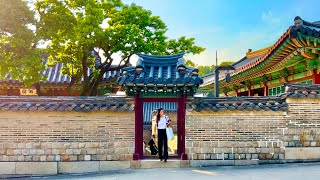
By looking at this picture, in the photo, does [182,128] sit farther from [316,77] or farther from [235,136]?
[316,77]

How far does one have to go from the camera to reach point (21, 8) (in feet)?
41.9

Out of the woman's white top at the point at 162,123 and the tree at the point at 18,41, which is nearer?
the woman's white top at the point at 162,123

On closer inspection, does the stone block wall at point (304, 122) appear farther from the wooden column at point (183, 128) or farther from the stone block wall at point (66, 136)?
the stone block wall at point (66, 136)

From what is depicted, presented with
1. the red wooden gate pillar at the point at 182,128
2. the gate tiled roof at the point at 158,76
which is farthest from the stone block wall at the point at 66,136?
the red wooden gate pillar at the point at 182,128

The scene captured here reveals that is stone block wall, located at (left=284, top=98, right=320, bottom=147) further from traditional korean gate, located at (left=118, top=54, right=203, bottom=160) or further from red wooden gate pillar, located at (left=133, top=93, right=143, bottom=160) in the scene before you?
red wooden gate pillar, located at (left=133, top=93, right=143, bottom=160)

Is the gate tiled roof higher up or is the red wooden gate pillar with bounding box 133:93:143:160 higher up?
the gate tiled roof

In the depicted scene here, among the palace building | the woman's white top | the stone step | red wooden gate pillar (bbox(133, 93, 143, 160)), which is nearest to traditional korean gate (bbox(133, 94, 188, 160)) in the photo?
red wooden gate pillar (bbox(133, 93, 143, 160))

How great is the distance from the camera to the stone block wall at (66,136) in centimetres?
994

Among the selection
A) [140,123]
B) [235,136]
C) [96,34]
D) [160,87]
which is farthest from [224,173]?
[96,34]

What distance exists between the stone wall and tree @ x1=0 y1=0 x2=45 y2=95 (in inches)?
273

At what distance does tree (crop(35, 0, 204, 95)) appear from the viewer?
14.2 meters

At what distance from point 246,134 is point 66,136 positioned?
5410mm

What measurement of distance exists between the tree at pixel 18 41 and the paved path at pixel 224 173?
5.24 metres

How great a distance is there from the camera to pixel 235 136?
999 centimetres
